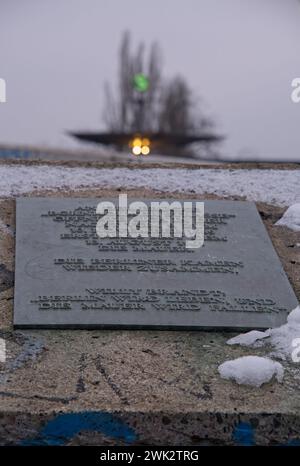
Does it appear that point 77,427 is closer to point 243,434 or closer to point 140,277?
point 243,434

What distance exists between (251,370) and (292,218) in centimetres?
183

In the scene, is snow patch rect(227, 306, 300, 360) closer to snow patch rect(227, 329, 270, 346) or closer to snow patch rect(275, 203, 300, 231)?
snow patch rect(227, 329, 270, 346)

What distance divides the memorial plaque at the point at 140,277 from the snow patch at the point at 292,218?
0.99 ft

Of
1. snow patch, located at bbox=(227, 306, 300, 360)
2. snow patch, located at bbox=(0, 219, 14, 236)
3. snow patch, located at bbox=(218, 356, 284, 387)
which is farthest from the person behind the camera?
snow patch, located at bbox=(0, 219, 14, 236)

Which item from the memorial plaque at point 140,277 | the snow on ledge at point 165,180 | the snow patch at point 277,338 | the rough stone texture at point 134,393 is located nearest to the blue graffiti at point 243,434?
the rough stone texture at point 134,393

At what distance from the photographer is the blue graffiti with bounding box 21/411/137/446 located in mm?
3414

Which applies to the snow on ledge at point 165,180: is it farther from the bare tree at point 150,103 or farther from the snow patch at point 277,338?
the bare tree at point 150,103

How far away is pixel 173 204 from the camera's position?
17.3 feet

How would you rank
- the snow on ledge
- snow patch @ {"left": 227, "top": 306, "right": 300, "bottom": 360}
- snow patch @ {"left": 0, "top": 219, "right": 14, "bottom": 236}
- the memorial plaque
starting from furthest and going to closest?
1. the snow on ledge
2. snow patch @ {"left": 0, "top": 219, "right": 14, "bottom": 236}
3. the memorial plaque
4. snow patch @ {"left": 227, "top": 306, "right": 300, "bottom": 360}

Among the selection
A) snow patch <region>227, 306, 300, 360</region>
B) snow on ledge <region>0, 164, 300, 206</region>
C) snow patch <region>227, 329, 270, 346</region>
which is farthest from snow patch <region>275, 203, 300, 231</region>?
snow patch <region>227, 329, 270, 346</region>

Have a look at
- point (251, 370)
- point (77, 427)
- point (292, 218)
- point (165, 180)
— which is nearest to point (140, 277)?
point (251, 370)

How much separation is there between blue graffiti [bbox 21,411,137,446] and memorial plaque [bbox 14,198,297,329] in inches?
27.3

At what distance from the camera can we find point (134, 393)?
3.59m
